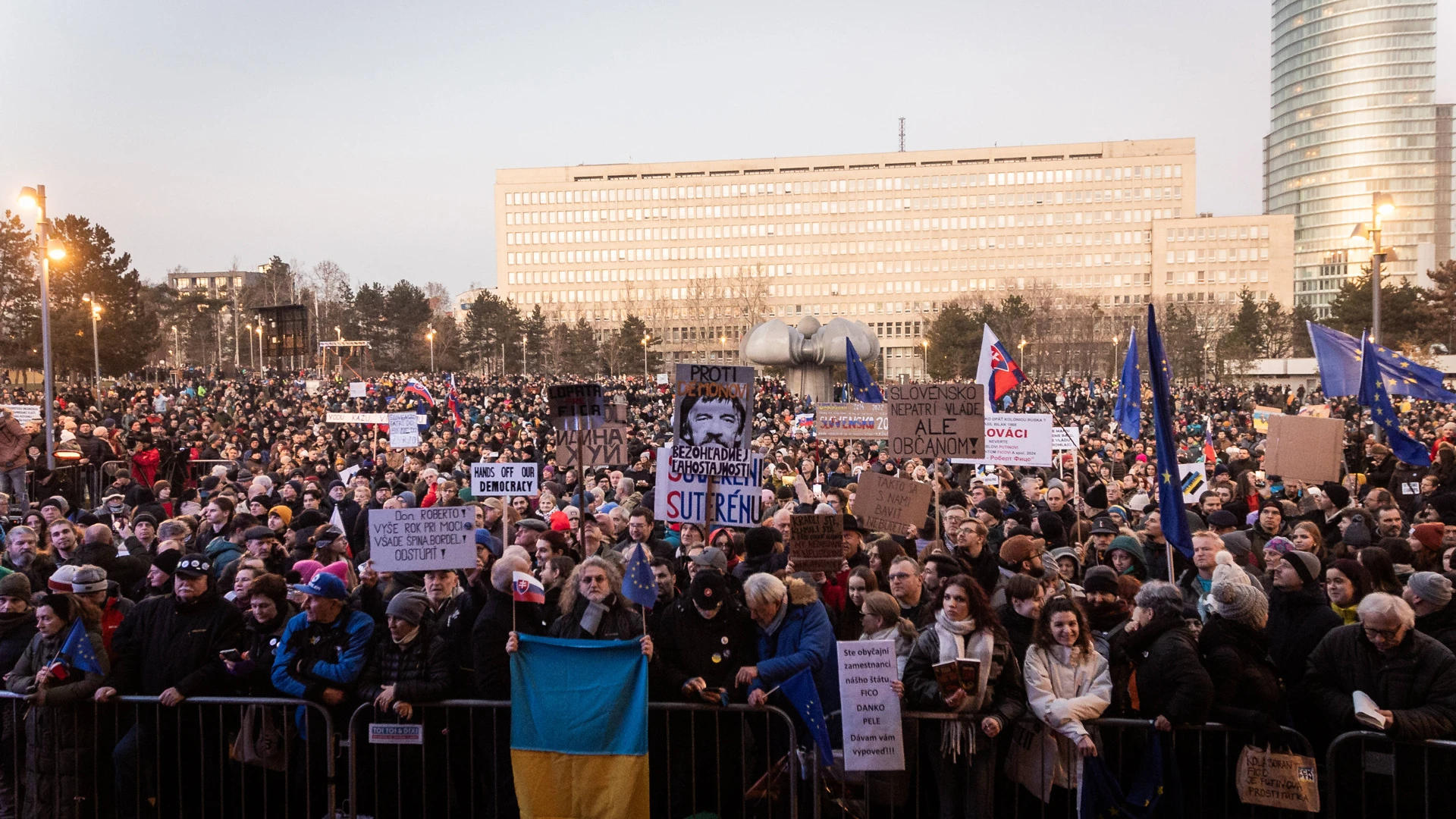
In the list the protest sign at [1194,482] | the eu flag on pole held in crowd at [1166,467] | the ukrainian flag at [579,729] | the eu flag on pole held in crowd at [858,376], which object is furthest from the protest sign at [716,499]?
the eu flag on pole held in crowd at [858,376]

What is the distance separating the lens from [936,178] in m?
128

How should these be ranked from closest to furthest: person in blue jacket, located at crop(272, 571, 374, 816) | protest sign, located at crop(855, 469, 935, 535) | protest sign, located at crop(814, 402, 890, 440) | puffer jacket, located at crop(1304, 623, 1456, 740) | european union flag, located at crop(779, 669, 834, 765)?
1. puffer jacket, located at crop(1304, 623, 1456, 740)
2. european union flag, located at crop(779, 669, 834, 765)
3. person in blue jacket, located at crop(272, 571, 374, 816)
4. protest sign, located at crop(855, 469, 935, 535)
5. protest sign, located at crop(814, 402, 890, 440)

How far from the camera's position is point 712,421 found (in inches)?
311

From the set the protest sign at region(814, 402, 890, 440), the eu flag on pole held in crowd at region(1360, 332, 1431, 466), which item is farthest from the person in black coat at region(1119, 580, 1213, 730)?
the protest sign at region(814, 402, 890, 440)

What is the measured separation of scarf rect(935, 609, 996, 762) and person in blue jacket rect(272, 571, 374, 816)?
9.78 feet

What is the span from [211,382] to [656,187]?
3539 inches

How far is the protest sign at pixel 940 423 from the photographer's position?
8.98 m

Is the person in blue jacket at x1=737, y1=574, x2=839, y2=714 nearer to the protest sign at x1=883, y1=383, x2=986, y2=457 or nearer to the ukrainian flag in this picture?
the ukrainian flag

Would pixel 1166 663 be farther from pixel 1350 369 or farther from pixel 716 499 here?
pixel 1350 369

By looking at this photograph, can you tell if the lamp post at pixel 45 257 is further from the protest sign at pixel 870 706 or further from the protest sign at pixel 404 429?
the protest sign at pixel 870 706

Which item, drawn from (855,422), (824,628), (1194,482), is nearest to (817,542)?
(824,628)

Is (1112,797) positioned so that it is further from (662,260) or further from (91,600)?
(662,260)

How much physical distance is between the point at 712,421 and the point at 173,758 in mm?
3941

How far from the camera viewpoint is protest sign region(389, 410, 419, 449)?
16.6m
